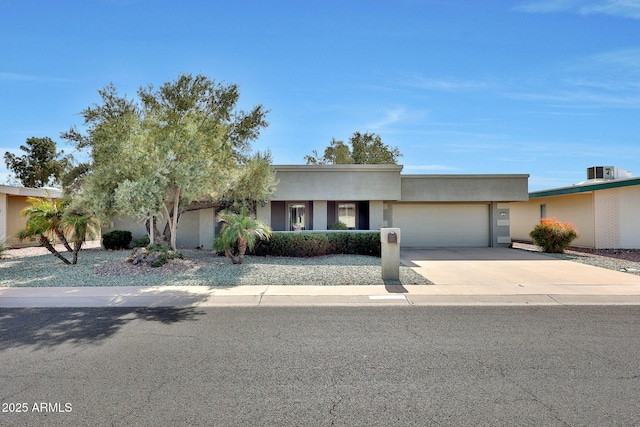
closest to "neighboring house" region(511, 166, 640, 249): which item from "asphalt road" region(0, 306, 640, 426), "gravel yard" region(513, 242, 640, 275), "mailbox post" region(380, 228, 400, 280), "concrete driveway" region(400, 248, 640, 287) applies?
"gravel yard" region(513, 242, 640, 275)

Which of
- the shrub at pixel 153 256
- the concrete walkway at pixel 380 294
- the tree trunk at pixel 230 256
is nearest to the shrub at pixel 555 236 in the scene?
the concrete walkway at pixel 380 294

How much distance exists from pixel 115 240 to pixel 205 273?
29.7 feet

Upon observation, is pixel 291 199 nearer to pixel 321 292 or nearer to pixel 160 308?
pixel 321 292

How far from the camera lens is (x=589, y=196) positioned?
68.7 ft

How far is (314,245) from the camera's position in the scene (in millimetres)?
15289

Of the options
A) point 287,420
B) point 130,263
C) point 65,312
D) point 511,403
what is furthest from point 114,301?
point 511,403

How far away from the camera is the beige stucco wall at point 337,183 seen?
727 inches

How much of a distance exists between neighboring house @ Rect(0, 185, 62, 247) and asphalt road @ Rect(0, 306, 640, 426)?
15918 millimetres

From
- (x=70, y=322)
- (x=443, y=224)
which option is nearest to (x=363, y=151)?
(x=443, y=224)

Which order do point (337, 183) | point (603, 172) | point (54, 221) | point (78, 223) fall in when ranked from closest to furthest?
point (78, 223), point (54, 221), point (337, 183), point (603, 172)

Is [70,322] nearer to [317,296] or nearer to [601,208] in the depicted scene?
[317,296]

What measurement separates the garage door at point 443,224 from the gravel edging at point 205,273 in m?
7.96

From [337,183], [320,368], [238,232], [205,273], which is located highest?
[337,183]

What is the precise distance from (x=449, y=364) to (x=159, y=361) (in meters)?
3.64
